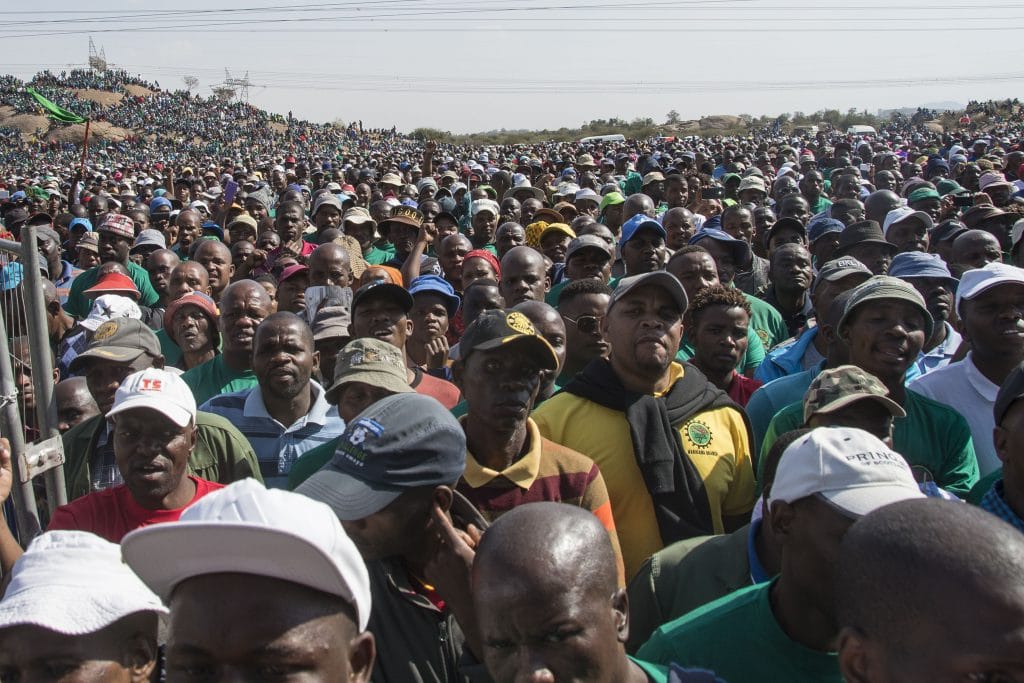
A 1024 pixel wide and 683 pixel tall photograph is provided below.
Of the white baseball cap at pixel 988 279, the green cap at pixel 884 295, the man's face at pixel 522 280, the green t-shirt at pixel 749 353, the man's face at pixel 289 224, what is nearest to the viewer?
the green cap at pixel 884 295

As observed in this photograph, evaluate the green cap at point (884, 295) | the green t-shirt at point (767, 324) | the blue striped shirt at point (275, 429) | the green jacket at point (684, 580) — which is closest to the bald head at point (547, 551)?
the green jacket at point (684, 580)

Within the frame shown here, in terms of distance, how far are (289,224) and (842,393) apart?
688 cm

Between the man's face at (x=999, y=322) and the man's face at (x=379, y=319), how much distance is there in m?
2.75

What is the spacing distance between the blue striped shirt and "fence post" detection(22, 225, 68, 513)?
661 mm

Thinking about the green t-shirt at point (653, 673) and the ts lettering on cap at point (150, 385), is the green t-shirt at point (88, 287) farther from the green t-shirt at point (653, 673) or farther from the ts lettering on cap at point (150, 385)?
the green t-shirt at point (653, 673)

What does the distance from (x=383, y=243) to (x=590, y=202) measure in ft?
10.7

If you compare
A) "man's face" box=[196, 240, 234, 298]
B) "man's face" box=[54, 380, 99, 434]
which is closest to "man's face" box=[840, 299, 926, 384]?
"man's face" box=[54, 380, 99, 434]

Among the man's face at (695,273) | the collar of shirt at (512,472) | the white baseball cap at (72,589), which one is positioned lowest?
the collar of shirt at (512,472)

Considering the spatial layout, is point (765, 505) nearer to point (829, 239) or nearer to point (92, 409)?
point (92, 409)

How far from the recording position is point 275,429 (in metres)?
3.92

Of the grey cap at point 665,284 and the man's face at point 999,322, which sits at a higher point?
the grey cap at point 665,284

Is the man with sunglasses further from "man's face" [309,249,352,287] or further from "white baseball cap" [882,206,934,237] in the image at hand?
"white baseball cap" [882,206,934,237]

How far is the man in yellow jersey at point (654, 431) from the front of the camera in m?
3.10

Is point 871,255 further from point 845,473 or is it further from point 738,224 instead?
point 845,473
